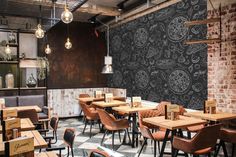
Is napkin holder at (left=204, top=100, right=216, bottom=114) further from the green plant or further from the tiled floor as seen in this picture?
the green plant

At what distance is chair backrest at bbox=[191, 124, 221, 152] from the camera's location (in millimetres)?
3104

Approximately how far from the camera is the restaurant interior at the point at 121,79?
3.73 metres

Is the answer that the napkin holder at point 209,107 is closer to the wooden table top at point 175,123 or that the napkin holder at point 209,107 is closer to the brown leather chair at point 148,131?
the wooden table top at point 175,123

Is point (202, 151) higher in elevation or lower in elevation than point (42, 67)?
lower

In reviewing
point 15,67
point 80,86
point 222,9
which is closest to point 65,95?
point 80,86

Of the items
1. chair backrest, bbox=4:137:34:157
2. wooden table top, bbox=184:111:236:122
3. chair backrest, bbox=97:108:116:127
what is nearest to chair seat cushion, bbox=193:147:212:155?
wooden table top, bbox=184:111:236:122

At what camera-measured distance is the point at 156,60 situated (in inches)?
249

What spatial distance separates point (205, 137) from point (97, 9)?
15.2ft

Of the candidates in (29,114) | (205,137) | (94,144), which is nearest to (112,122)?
(94,144)

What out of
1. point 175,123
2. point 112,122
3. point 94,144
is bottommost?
point 94,144

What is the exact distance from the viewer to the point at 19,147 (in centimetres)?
183

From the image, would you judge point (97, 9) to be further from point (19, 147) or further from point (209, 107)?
point (19, 147)

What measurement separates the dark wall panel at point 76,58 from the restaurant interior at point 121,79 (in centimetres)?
4

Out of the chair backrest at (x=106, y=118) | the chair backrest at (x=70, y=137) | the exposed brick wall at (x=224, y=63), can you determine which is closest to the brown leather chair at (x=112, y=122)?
the chair backrest at (x=106, y=118)
